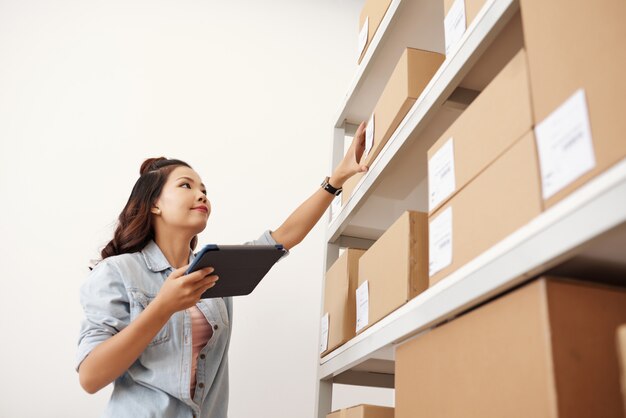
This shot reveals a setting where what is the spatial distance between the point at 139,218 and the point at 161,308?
514mm

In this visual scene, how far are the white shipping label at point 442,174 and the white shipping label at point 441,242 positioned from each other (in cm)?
3

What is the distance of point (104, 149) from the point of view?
8.32 ft

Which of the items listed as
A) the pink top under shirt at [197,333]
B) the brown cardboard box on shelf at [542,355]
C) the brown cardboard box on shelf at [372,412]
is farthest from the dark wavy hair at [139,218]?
the brown cardboard box on shelf at [542,355]

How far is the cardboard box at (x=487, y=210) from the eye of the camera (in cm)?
79

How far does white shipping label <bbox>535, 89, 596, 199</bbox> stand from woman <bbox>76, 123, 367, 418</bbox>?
0.83 m

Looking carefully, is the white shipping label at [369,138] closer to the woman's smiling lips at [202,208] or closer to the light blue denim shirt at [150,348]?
the woman's smiling lips at [202,208]

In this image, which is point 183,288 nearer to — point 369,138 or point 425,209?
point 369,138

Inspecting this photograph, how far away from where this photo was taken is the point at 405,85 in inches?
54.3

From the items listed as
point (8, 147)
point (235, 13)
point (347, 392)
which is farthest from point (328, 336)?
point (235, 13)

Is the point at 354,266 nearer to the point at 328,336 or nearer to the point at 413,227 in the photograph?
the point at 328,336

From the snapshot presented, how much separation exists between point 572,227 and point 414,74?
79 cm

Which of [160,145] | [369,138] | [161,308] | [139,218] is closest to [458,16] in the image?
[369,138]

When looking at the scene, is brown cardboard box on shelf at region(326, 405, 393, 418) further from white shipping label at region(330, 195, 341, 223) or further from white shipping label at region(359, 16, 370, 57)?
white shipping label at region(359, 16, 370, 57)

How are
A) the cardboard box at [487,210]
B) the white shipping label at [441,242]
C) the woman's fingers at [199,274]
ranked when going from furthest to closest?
the woman's fingers at [199,274], the white shipping label at [441,242], the cardboard box at [487,210]
